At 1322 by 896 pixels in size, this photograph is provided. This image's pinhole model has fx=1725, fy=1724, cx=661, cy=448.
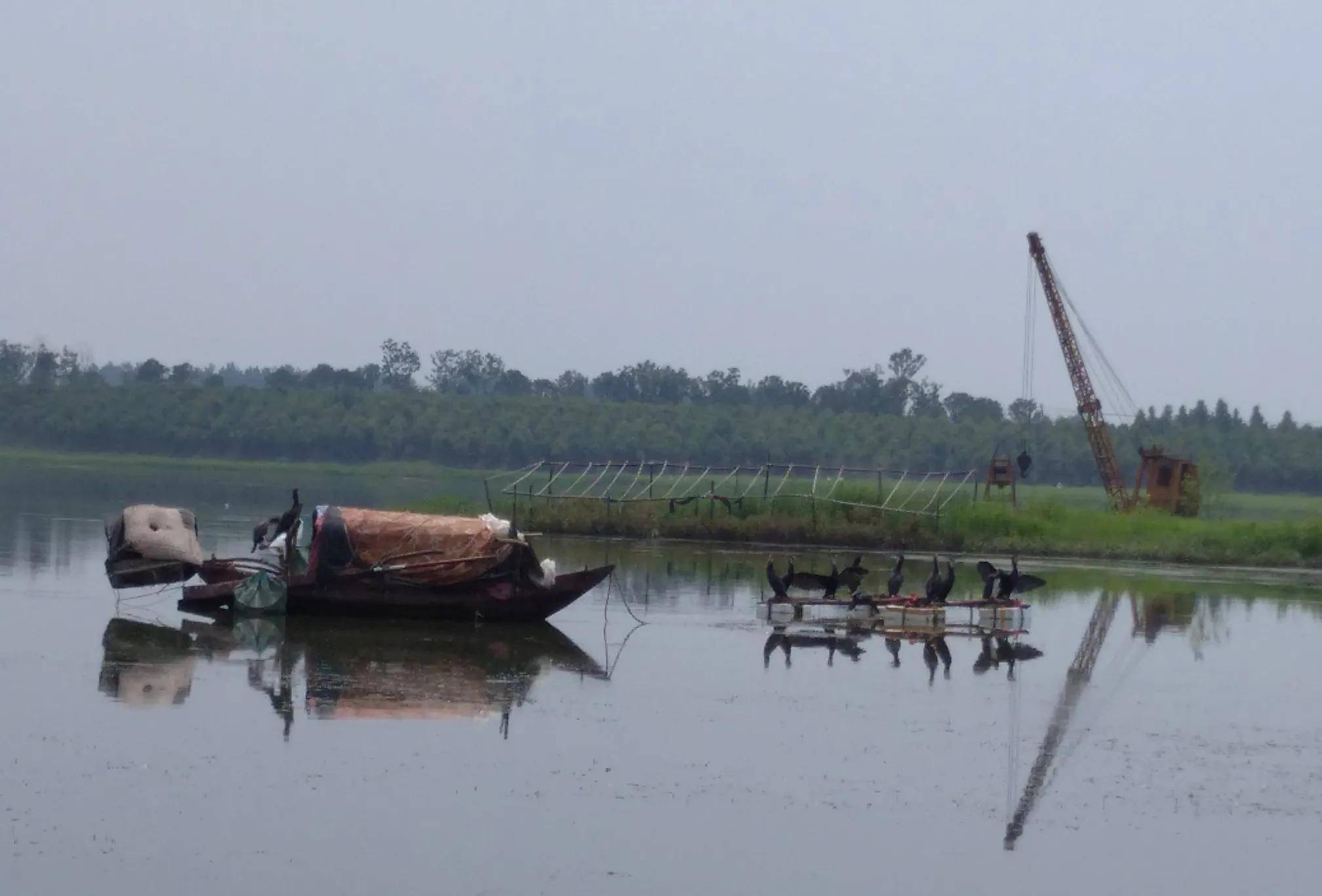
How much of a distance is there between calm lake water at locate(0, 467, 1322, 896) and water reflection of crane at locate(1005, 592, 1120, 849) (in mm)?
68

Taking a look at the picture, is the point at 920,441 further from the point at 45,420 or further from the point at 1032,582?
the point at 1032,582

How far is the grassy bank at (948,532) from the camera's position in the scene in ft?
141

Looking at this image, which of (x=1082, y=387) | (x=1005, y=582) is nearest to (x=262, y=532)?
(x=1005, y=582)

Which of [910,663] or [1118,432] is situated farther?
[1118,432]

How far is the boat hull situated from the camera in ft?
77.7

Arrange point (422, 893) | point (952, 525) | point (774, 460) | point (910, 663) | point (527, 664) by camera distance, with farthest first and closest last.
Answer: point (774, 460) → point (952, 525) → point (910, 663) → point (527, 664) → point (422, 893)

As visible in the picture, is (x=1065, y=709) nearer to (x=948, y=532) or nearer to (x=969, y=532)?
(x=948, y=532)

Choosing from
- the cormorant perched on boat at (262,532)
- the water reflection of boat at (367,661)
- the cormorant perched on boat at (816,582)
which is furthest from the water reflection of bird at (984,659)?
the cormorant perched on boat at (262,532)

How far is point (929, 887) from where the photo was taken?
11969 millimetres

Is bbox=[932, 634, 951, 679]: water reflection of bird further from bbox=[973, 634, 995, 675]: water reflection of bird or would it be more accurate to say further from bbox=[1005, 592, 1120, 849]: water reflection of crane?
bbox=[1005, 592, 1120, 849]: water reflection of crane

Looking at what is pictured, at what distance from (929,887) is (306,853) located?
169 inches

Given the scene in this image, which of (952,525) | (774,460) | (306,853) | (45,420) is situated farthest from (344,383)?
(306,853)

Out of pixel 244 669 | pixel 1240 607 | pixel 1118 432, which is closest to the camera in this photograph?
pixel 244 669

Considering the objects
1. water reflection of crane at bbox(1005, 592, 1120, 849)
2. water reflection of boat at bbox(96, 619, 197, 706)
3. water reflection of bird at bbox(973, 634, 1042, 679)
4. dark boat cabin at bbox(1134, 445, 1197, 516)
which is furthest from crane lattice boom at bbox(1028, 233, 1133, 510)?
water reflection of boat at bbox(96, 619, 197, 706)
